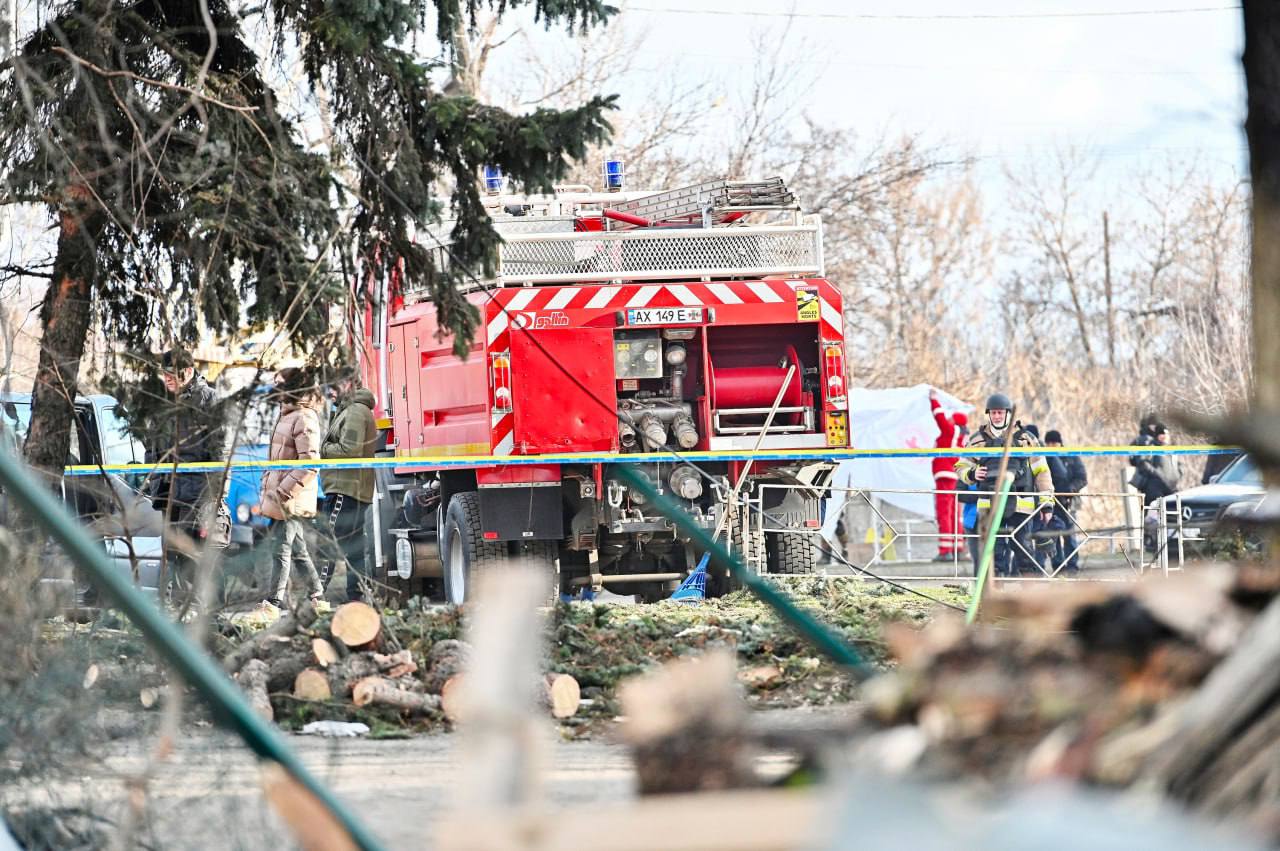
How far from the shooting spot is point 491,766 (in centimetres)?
181

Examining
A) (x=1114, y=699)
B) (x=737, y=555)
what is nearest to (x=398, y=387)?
(x=737, y=555)

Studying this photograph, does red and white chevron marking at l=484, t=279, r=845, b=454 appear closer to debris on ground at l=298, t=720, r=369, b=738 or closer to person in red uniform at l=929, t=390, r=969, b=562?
person in red uniform at l=929, t=390, r=969, b=562

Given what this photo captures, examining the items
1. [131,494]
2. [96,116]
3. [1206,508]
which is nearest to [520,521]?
[131,494]

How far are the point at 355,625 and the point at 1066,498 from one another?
26.4 feet

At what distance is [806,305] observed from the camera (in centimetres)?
1145

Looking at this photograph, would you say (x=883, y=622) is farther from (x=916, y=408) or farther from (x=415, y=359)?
(x=916, y=408)

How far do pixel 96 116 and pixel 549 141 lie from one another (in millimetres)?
1763

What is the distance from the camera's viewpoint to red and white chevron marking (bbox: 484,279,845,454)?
437 inches

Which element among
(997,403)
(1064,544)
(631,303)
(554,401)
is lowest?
(1064,544)

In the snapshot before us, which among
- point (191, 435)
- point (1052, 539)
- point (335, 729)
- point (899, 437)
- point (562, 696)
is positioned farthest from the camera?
point (899, 437)

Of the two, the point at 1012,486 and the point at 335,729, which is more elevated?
the point at 1012,486

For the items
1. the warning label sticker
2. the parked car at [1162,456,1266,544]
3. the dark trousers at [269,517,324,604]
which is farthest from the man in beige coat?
the parked car at [1162,456,1266,544]

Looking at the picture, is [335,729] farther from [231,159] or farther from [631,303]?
[631,303]

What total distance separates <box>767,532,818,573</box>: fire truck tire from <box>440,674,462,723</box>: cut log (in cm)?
502
